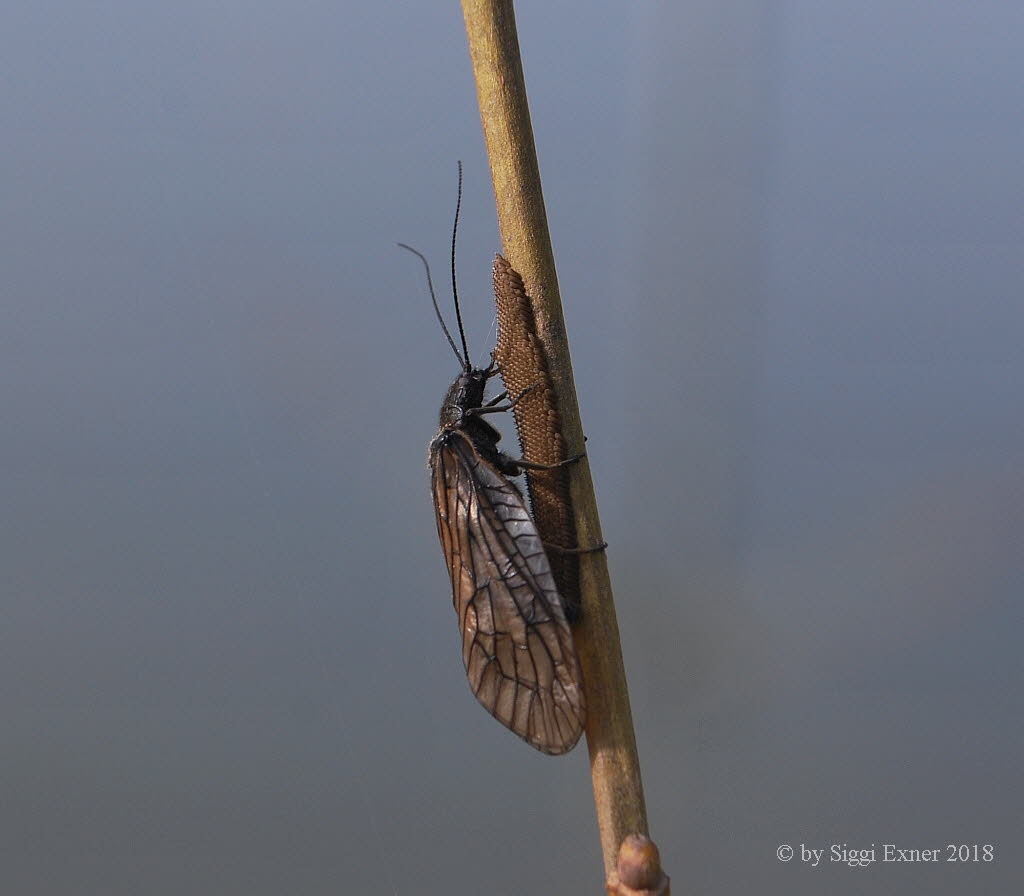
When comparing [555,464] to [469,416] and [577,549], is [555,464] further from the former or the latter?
[469,416]

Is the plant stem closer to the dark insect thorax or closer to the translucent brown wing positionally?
the translucent brown wing

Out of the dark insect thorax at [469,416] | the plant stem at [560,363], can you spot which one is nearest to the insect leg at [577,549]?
the plant stem at [560,363]

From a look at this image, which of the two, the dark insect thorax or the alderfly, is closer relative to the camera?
the alderfly

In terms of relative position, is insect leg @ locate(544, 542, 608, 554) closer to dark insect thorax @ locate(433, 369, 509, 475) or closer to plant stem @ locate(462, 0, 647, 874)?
plant stem @ locate(462, 0, 647, 874)

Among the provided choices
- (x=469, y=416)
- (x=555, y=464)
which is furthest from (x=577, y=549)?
(x=469, y=416)

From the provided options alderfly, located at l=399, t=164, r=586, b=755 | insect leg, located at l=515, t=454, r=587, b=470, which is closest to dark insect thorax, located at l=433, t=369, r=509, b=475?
alderfly, located at l=399, t=164, r=586, b=755

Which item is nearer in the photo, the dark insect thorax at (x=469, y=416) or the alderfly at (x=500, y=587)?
the alderfly at (x=500, y=587)

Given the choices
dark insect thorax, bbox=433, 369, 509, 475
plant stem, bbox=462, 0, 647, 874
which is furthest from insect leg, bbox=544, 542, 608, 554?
dark insect thorax, bbox=433, 369, 509, 475

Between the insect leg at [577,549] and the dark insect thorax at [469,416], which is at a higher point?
the dark insect thorax at [469,416]

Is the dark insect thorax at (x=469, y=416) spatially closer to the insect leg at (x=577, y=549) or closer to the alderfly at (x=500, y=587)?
the alderfly at (x=500, y=587)

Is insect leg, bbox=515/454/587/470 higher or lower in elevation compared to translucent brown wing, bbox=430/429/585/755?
higher
